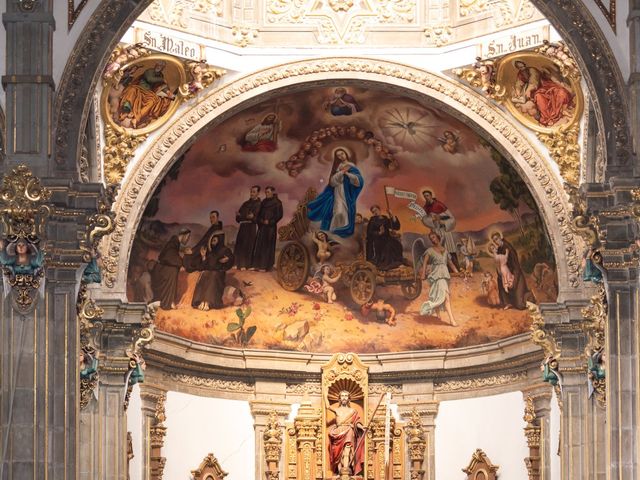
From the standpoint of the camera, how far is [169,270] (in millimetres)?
44594

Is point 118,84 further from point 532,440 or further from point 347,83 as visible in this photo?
point 532,440

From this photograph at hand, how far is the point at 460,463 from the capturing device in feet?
152

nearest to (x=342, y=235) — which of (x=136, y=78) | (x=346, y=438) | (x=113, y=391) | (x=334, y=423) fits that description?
(x=334, y=423)

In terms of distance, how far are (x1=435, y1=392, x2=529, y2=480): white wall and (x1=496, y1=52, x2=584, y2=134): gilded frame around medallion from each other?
24.0 ft

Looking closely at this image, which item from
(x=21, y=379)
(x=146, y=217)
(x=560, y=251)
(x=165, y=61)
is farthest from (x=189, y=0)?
(x=21, y=379)

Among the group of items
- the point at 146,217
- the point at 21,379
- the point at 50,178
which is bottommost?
the point at 21,379

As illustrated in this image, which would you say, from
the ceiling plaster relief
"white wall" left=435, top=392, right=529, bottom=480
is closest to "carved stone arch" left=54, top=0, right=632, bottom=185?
the ceiling plaster relief

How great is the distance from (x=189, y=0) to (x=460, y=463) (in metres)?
13.2

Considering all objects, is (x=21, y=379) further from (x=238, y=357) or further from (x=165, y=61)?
(x=238, y=357)

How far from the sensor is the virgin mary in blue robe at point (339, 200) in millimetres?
45250

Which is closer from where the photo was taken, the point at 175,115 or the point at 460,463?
the point at 175,115

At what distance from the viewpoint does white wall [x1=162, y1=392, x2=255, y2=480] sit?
1770 inches

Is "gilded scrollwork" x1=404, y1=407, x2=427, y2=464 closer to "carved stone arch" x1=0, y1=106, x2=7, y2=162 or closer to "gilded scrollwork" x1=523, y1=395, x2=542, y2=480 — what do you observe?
"gilded scrollwork" x1=523, y1=395, x2=542, y2=480

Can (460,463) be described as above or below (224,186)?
below
